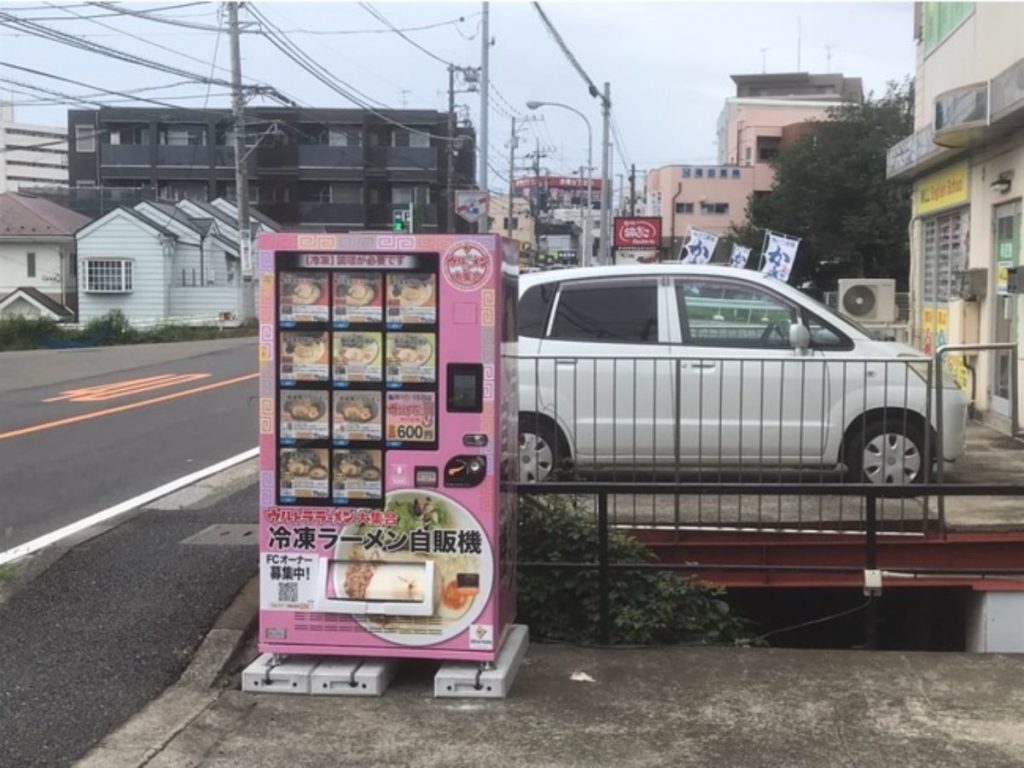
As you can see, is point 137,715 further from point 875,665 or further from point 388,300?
point 875,665

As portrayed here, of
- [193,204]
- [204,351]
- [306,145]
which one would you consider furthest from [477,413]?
[306,145]

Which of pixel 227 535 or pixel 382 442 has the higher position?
pixel 382 442

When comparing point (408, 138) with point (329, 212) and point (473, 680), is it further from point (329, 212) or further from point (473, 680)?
point (473, 680)

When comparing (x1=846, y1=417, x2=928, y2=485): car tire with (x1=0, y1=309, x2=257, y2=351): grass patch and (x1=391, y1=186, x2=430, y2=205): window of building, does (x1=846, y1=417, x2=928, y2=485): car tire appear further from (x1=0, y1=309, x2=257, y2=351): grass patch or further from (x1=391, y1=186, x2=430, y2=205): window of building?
(x1=391, y1=186, x2=430, y2=205): window of building

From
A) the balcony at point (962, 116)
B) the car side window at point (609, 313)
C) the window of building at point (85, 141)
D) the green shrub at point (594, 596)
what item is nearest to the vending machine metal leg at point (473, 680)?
the green shrub at point (594, 596)

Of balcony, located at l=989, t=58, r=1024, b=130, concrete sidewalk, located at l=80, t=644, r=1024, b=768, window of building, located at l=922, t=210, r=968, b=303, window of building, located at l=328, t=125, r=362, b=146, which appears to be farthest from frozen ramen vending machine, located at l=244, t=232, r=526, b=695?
window of building, located at l=328, t=125, r=362, b=146

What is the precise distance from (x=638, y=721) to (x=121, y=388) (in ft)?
52.6

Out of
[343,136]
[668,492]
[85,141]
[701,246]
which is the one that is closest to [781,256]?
[701,246]

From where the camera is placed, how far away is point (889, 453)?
793cm

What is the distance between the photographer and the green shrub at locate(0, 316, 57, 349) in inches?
1350

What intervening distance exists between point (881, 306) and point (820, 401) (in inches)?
389

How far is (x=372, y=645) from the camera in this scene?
16.3 ft

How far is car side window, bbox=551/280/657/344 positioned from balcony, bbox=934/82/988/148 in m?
4.89

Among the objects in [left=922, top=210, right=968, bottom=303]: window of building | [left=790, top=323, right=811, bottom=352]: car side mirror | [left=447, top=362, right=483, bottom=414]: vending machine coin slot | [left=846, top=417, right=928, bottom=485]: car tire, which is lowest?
[left=846, top=417, right=928, bottom=485]: car tire
